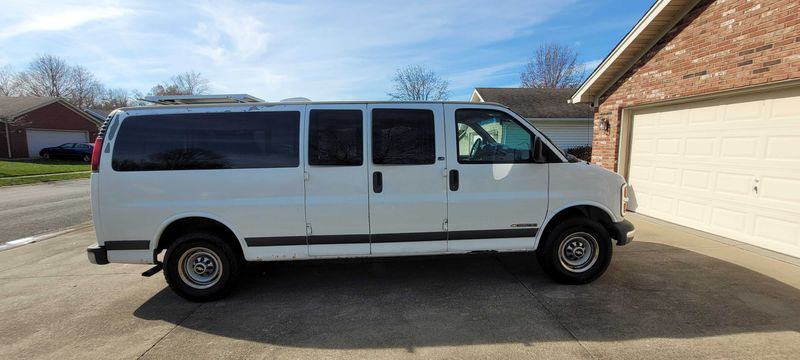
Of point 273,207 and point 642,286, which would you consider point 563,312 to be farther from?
point 273,207

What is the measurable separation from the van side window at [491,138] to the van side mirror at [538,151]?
7 cm

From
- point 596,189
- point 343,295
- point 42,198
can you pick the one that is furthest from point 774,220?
point 42,198

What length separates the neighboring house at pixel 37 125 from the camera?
29078mm

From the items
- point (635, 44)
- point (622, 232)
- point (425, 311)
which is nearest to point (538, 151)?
point (622, 232)

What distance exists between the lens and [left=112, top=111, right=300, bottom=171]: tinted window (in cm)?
392

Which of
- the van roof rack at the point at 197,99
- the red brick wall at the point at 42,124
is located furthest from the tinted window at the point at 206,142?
the red brick wall at the point at 42,124

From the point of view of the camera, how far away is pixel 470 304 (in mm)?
3957

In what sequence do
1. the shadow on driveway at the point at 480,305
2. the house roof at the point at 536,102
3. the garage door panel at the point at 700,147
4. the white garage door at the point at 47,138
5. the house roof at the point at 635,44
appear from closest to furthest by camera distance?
the shadow on driveway at the point at 480,305, the garage door panel at the point at 700,147, the house roof at the point at 635,44, the house roof at the point at 536,102, the white garage door at the point at 47,138

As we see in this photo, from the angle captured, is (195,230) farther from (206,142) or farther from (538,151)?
(538,151)

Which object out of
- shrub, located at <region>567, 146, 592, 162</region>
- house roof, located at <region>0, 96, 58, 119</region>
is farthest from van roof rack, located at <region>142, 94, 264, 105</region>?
house roof, located at <region>0, 96, 58, 119</region>

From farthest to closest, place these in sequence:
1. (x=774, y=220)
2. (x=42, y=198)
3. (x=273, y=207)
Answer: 1. (x=42, y=198)
2. (x=774, y=220)
3. (x=273, y=207)

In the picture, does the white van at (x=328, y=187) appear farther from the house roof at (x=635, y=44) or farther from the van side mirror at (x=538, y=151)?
the house roof at (x=635, y=44)

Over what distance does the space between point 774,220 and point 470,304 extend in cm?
495

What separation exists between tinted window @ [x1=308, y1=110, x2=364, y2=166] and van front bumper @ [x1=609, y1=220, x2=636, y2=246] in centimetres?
302
